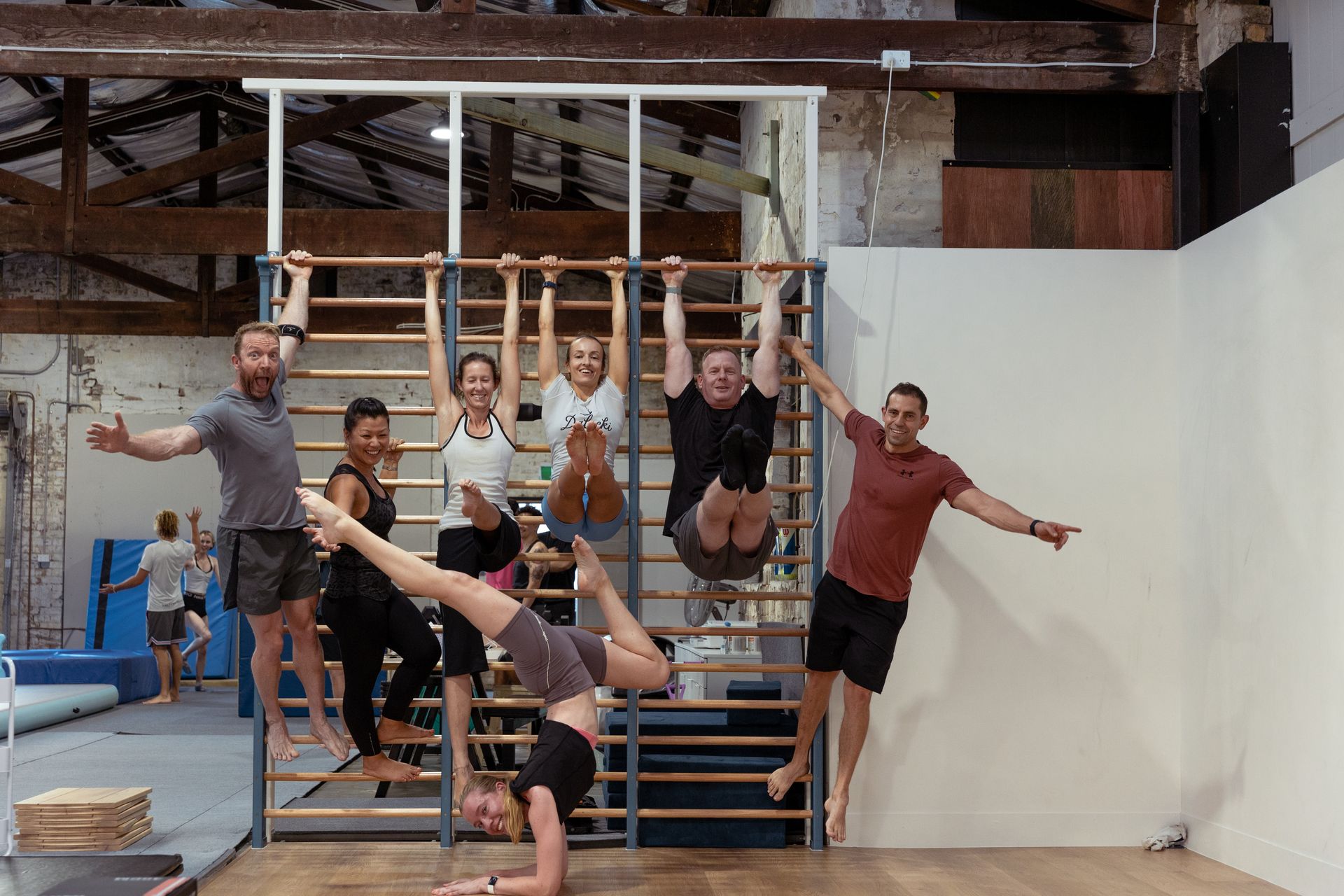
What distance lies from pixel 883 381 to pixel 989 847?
2167 millimetres

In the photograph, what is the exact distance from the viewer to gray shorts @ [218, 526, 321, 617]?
15.0ft

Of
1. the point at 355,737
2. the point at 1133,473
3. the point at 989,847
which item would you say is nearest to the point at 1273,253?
the point at 1133,473

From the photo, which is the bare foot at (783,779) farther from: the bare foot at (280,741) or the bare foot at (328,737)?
the bare foot at (280,741)

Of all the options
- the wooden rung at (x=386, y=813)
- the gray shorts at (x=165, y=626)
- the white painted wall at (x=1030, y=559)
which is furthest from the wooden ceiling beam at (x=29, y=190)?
the white painted wall at (x=1030, y=559)

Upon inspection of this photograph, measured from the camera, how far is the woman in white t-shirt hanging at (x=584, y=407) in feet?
15.7

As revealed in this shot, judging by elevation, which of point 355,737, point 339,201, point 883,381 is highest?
point 339,201

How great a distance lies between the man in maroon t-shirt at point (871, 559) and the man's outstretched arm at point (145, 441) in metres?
2.62

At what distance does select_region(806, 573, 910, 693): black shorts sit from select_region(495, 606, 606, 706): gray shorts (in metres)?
1.11

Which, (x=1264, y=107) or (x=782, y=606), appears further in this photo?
(x=782, y=606)

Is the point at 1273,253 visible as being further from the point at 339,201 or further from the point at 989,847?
the point at 339,201

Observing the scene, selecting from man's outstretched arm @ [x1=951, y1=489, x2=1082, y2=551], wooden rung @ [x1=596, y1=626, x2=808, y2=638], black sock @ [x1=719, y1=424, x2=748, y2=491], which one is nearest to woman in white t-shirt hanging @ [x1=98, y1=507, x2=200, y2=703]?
wooden rung @ [x1=596, y1=626, x2=808, y2=638]

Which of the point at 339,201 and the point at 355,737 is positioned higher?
the point at 339,201

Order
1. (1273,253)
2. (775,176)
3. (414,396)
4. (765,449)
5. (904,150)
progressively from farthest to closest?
(414,396) < (775,176) < (904,150) < (1273,253) < (765,449)

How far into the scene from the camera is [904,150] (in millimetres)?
6039
